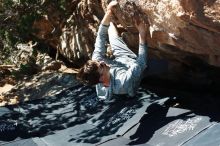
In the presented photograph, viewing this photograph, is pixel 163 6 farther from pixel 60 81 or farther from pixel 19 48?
pixel 19 48

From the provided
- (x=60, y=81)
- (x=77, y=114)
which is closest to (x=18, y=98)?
(x=60, y=81)

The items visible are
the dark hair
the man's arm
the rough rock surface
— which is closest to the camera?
the rough rock surface

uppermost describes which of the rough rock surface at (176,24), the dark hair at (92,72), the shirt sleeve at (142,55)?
the rough rock surface at (176,24)

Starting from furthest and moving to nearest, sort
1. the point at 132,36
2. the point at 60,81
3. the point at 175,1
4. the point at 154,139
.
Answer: the point at 60,81 < the point at 132,36 < the point at 154,139 < the point at 175,1

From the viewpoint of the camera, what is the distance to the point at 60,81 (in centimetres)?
726

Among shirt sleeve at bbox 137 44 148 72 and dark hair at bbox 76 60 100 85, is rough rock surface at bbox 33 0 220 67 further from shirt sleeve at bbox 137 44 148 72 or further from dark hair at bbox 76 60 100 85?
dark hair at bbox 76 60 100 85

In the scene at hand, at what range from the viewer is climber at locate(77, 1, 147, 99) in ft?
15.1

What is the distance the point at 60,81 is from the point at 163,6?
3408mm

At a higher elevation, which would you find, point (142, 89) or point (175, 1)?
point (175, 1)

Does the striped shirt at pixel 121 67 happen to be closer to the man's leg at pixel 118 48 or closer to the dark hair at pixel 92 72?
the man's leg at pixel 118 48

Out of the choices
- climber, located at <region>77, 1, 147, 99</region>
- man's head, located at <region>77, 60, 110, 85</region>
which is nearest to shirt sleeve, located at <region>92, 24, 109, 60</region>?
climber, located at <region>77, 1, 147, 99</region>

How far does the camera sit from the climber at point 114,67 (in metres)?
4.61

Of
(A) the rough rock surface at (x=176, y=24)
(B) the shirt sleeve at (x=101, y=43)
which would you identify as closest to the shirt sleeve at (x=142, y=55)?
(A) the rough rock surface at (x=176, y=24)

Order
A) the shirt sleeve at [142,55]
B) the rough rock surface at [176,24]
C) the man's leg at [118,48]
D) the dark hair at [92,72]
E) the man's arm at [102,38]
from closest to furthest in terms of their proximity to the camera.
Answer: the rough rock surface at [176,24] → the dark hair at [92,72] → the shirt sleeve at [142,55] → the man's arm at [102,38] → the man's leg at [118,48]
